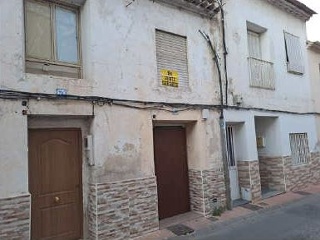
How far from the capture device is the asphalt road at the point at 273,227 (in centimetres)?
658

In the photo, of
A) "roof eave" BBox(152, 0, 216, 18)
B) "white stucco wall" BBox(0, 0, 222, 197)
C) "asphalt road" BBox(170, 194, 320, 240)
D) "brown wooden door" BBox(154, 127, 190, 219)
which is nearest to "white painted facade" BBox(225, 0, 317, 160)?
"roof eave" BBox(152, 0, 216, 18)

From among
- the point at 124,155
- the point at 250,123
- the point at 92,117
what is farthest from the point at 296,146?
the point at 92,117

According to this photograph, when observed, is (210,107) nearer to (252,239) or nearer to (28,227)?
(252,239)

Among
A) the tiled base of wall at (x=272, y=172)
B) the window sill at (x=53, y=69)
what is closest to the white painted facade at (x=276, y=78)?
the tiled base of wall at (x=272, y=172)

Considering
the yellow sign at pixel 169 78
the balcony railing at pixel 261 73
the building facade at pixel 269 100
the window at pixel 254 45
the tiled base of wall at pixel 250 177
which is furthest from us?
the window at pixel 254 45

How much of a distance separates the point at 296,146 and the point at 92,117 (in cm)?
829

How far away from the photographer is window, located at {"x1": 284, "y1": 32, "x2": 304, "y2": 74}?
11.7 meters

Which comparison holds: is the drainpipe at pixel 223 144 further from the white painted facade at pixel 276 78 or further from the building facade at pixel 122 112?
the white painted facade at pixel 276 78

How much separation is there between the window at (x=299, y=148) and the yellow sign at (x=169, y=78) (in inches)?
223

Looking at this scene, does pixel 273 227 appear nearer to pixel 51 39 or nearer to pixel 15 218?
pixel 15 218

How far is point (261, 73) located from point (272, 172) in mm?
3287

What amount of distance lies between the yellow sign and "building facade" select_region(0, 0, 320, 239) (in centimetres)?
2

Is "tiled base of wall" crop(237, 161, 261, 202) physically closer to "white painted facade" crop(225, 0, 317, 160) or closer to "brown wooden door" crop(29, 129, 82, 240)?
"white painted facade" crop(225, 0, 317, 160)

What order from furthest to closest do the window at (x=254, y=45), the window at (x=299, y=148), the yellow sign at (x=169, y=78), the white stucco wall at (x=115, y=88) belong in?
the window at (x=299, y=148)
the window at (x=254, y=45)
the yellow sign at (x=169, y=78)
the white stucco wall at (x=115, y=88)
